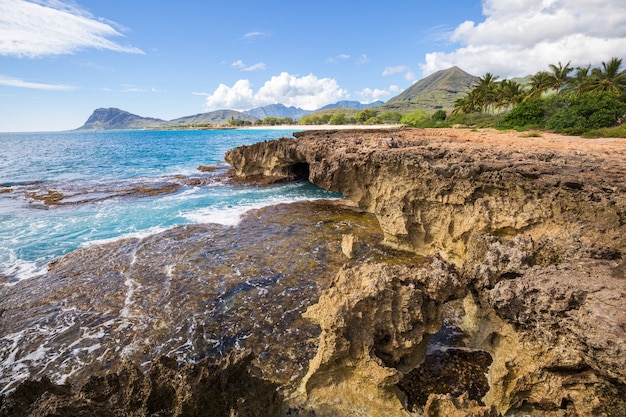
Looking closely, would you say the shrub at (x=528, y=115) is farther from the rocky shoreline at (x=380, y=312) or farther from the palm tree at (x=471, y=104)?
the rocky shoreline at (x=380, y=312)

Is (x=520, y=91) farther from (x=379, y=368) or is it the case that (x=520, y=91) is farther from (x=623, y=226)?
(x=379, y=368)

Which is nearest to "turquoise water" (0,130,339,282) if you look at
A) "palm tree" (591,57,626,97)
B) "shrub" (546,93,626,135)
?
"shrub" (546,93,626,135)

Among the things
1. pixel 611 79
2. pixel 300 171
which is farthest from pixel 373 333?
pixel 611 79

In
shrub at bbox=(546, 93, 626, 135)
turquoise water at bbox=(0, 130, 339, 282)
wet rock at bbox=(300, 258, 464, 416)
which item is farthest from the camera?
shrub at bbox=(546, 93, 626, 135)

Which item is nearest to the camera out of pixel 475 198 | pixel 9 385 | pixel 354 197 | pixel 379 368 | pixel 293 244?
pixel 379 368

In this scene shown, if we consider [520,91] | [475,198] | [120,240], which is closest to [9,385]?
[120,240]

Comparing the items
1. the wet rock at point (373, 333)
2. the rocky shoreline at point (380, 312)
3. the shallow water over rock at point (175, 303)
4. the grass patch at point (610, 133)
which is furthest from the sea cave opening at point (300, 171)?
the wet rock at point (373, 333)

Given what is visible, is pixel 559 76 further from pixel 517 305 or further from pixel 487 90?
pixel 517 305

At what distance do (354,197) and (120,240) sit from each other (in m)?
10.9

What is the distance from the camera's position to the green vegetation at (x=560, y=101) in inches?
1028

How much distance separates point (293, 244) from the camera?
42.1 feet

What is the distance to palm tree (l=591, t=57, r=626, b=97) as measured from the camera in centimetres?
3978

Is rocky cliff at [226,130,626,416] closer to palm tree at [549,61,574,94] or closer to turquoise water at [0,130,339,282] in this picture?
turquoise water at [0,130,339,282]

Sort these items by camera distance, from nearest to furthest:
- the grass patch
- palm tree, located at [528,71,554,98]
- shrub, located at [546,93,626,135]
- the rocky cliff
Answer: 1. the rocky cliff
2. the grass patch
3. shrub, located at [546,93,626,135]
4. palm tree, located at [528,71,554,98]
